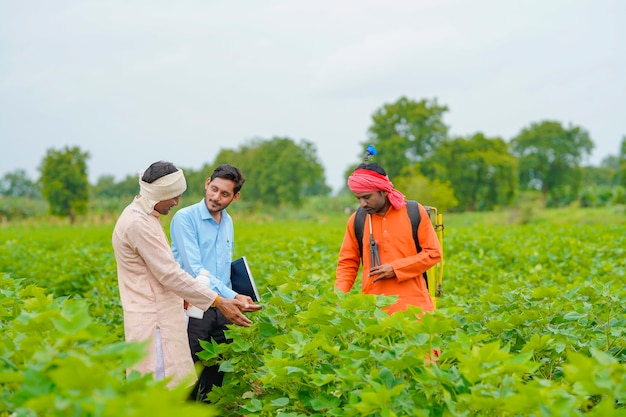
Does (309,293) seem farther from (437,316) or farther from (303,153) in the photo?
(303,153)

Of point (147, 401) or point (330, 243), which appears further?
point (330, 243)

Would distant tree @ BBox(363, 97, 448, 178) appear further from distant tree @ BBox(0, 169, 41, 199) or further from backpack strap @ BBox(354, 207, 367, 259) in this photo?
distant tree @ BBox(0, 169, 41, 199)

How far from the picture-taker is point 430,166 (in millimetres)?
64000

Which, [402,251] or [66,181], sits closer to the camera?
[402,251]

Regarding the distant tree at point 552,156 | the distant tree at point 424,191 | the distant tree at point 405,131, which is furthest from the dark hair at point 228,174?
the distant tree at point 552,156

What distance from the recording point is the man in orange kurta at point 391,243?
14.9 feet

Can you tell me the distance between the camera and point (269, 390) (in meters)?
3.44

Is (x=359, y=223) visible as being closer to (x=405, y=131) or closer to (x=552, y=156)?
(x=405, y=131)

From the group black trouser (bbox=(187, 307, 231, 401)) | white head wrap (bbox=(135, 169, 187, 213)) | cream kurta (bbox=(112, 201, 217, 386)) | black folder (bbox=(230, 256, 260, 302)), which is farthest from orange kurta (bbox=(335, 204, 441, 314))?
white head wrap (bbox=(135, 169, 187, 213))

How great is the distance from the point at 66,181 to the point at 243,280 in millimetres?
41064

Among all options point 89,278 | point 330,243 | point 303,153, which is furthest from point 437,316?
point 303,153

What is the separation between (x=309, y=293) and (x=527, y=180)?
83.4m

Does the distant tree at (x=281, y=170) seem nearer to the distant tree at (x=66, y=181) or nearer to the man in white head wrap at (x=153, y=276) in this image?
the distant tree at (x=66, y=181)

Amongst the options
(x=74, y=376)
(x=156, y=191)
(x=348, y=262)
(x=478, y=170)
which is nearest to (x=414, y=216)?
(x=348, y=262)
